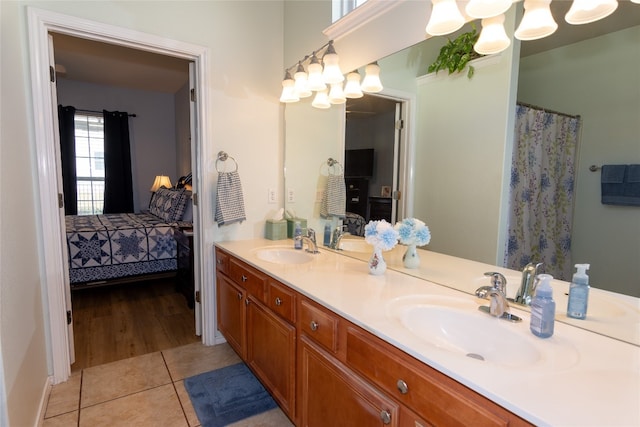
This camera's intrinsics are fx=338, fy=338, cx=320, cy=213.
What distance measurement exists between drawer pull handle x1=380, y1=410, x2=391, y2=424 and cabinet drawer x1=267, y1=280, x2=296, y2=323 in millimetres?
571

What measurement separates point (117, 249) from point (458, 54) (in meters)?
3.39

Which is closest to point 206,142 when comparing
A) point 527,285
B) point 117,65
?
point 527,285

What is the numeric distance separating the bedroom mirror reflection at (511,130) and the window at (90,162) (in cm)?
549

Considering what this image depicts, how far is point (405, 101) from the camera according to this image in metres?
1.65

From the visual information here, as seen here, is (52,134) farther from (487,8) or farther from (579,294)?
(579,294)

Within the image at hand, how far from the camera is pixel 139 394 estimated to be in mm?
1900

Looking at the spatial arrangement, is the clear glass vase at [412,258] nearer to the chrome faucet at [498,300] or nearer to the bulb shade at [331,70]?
the chrome faucet at [498,300]

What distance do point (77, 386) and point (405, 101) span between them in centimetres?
243

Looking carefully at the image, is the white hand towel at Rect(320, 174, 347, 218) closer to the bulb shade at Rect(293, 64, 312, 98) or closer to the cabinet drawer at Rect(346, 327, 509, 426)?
the bulb shade at Rect(293, 64, 312, 98)

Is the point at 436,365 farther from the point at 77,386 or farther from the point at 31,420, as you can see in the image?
the point at 77,386

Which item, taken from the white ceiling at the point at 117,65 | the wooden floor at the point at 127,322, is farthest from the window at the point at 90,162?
the wooden floor at the point at 127,322

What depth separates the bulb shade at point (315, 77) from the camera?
2.04m

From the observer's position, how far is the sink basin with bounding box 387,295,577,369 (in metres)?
0.89

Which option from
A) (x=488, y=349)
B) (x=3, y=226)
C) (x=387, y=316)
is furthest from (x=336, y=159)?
(x=3, y=226)
